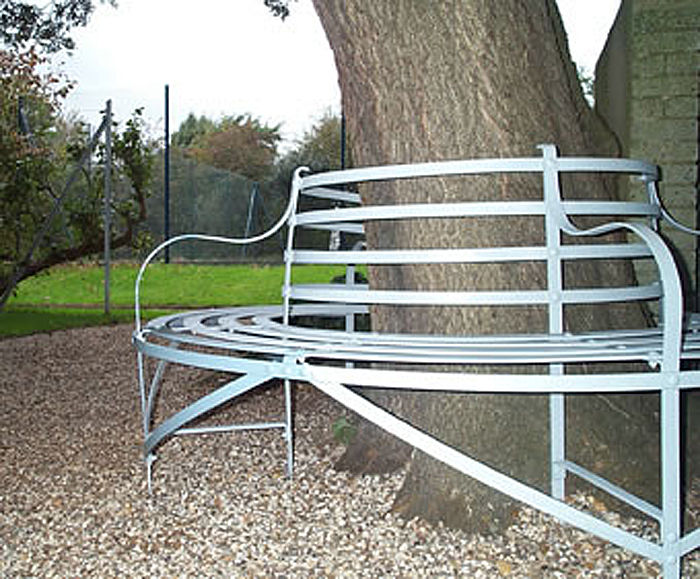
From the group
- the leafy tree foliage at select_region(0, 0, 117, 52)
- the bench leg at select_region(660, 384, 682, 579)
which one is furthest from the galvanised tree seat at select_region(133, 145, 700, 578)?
the leafy tree foliage at select_region(0, 0, 117, 52)

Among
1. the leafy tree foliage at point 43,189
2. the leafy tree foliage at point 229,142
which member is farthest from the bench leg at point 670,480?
the leafy tree foliage at point 229,142

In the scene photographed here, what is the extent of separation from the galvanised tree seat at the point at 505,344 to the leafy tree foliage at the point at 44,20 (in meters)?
5.92

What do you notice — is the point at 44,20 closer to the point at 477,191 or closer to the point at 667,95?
the point at 667,95

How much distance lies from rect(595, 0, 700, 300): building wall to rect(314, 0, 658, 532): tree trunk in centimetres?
164

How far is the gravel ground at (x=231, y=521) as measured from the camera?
213 centimetres

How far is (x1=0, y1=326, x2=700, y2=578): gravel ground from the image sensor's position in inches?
83.7

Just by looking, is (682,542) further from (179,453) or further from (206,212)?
(206,212)

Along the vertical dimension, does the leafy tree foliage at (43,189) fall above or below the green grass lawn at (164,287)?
above

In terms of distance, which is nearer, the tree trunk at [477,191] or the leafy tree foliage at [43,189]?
the tree trunk at [477,191]

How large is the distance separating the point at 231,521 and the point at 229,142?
15412 mm

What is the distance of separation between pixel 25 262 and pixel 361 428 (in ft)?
16.0

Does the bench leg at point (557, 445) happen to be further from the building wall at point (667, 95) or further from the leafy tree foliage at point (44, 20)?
the leafy tree foliage at point (44, 20)

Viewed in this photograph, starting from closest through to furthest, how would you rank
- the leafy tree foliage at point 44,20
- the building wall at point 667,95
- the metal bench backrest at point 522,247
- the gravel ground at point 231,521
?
1. the metal bench backrest at point 522,247
2. the gravel ground at point 231,521
3. the building wall at point 667,95
4. the leafy tree foliage at point 44,20

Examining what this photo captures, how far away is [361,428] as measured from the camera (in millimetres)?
2916
